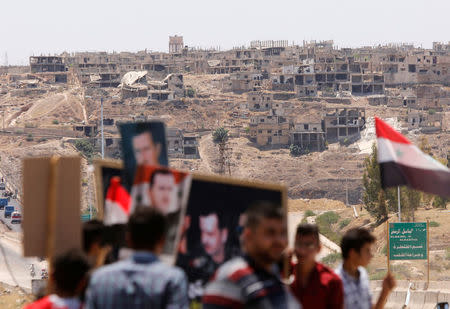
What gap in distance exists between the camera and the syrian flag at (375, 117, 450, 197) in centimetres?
612

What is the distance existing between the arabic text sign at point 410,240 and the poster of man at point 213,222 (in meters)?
16.0

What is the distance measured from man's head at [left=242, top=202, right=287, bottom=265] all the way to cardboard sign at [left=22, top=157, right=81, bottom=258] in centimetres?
93

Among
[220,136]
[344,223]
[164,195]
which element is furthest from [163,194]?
[220,136]

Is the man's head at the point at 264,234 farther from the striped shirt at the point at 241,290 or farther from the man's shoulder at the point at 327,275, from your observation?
the man's shoulder at the point at 327,275

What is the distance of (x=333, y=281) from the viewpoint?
16.9ft

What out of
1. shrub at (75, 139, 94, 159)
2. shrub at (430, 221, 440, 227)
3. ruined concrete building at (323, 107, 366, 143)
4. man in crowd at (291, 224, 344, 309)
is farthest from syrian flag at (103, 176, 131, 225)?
ruined concrete building at (323, 107, 366, 143)

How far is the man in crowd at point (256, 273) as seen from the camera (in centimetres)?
390

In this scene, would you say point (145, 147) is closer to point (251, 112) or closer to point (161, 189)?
point (161, 189)

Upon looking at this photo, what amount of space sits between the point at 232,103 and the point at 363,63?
14.7 meters

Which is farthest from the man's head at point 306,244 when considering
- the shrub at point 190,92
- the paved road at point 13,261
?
the shrub at point 190,92

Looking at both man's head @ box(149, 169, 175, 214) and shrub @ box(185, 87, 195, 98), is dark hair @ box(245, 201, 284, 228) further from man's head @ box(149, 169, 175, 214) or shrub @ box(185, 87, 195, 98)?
shrub @ box(185, 87, 195, 98)

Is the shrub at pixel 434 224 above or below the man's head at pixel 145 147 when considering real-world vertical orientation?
below

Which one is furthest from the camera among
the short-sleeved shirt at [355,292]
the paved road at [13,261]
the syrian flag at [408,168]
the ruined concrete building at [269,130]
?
the ruined concrete building at [269,130]

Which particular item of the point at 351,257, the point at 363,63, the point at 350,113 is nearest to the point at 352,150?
the point at 350,113
